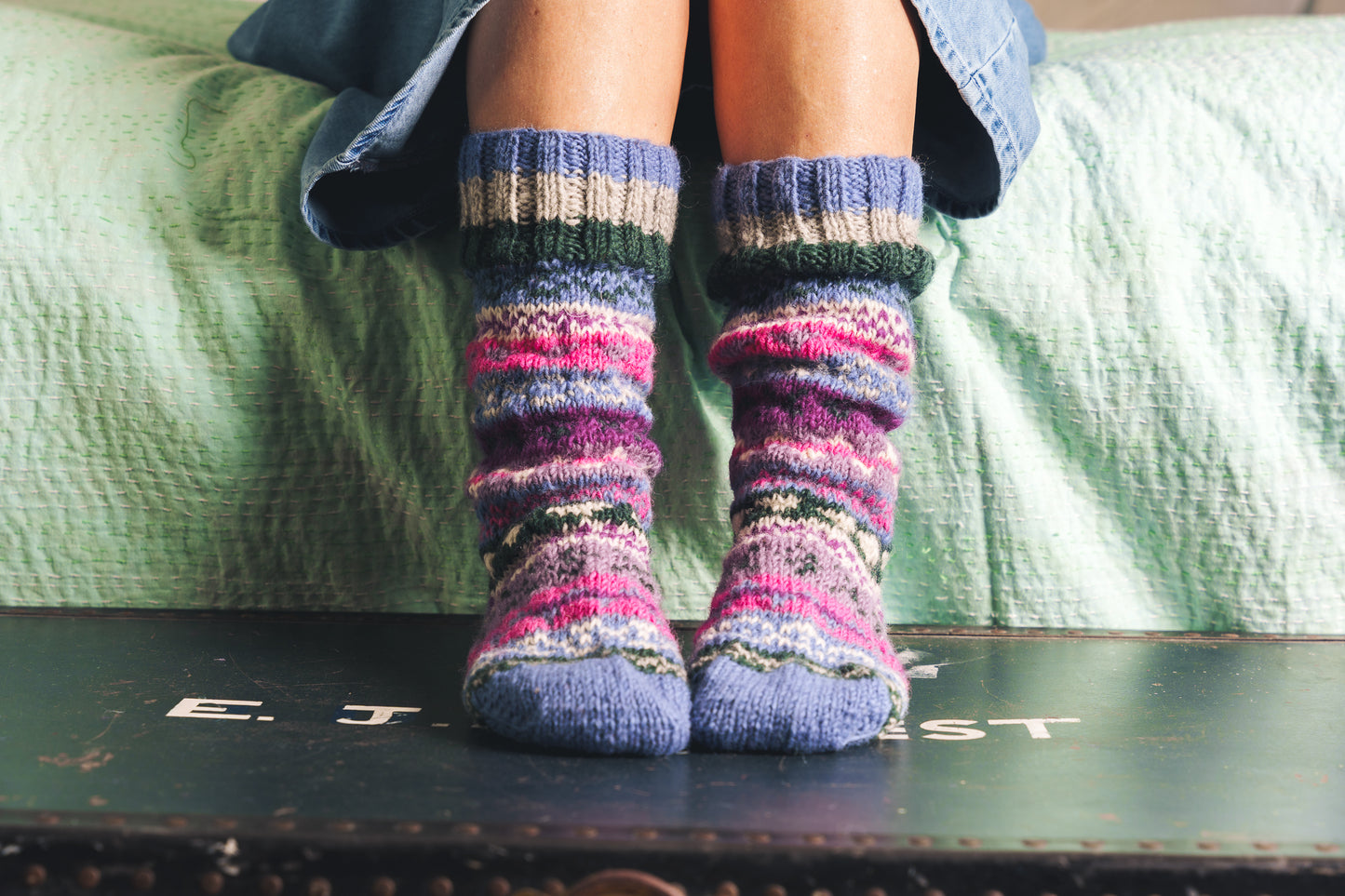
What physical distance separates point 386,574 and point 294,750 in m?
0.27

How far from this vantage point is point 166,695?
51cm

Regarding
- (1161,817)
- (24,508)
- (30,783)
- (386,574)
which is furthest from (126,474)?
(1161,817)

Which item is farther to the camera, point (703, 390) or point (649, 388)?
point (703, 390)

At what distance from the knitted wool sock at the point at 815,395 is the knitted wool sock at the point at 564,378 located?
0.15ft

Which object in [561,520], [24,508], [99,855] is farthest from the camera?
[24,508]

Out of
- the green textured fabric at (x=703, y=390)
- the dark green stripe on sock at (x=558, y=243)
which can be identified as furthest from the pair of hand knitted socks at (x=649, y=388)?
the green textured fabric at (x=703, y=390)

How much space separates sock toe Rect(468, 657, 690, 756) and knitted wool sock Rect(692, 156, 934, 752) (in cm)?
4

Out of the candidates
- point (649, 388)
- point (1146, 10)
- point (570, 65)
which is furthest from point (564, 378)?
point (1146, 10)

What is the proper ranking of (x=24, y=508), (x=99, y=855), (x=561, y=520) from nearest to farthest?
(x=99, y=855)
(x=561, y=520)
(x=24, y=508)

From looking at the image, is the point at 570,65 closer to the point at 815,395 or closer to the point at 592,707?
the point at 815,395

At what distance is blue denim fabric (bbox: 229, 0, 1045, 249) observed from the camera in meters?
0.56

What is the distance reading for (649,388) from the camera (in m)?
0.55

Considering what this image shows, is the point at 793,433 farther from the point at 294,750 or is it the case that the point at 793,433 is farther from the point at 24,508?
the point at 24,508

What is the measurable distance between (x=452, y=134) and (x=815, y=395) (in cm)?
30
